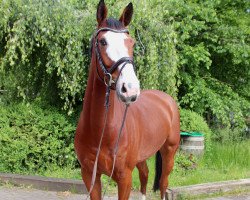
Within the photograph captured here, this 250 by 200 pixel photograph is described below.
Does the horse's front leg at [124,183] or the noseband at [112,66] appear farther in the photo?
the horse's front leg at [124,183]

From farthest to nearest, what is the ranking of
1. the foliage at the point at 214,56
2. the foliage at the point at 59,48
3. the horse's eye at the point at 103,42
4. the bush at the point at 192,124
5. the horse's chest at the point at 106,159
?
the foliage at the point at 214,56
the bush at the point at 192,124
the foliage at the point at 59,48
the horse's chest at the point at 106,159
the horse's eye at the point at 103,42

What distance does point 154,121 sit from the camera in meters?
4.35

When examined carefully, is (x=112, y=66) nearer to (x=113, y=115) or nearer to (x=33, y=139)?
(x=113, y=115)

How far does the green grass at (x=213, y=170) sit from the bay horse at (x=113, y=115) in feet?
7.83

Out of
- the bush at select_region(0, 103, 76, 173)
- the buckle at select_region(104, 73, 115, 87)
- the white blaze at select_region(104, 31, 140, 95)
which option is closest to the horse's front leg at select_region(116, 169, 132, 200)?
the buckle at select_region(104, 73, 115, 87)

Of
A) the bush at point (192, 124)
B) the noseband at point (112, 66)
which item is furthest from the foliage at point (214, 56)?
the noseband at point (112, 66)

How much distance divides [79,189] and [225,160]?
11.2 ft

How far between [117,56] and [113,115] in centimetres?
63

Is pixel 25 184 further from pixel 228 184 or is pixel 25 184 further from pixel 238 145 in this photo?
pixel 238 145

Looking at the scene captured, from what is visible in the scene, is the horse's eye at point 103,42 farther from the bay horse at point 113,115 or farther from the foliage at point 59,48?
the foliage at point 59,48

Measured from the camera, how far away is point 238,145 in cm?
862

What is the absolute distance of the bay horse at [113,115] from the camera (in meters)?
2.77

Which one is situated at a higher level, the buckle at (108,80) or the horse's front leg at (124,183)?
the buckle at (108,80)

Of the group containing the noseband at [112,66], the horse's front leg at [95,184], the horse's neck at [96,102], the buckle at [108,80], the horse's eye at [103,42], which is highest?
the horse's eye at [103,42]
